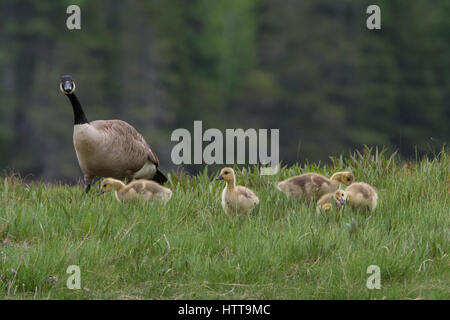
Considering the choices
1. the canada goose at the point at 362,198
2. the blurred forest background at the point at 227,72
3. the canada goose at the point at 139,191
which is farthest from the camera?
the blurred forest background at the point at 227,72

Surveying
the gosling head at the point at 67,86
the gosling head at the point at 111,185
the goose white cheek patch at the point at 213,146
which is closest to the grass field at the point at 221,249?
the gosling head at the point at 111,185

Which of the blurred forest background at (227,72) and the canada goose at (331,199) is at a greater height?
the blurred forest background at (227,72)

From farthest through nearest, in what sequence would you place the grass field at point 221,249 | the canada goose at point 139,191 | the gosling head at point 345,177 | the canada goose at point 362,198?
the gosling head at point 345,177
the canada goose at point 139,191
the canada goose at point 362,198
the grass field at point 221,249

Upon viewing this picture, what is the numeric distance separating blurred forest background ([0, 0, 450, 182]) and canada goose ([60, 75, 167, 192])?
2595cm

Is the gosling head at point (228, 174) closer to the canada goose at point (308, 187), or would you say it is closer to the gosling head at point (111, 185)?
the canada goose at point (308, 187)

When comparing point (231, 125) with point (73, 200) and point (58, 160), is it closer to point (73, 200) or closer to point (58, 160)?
point (58, 160)

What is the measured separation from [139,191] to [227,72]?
167 ft

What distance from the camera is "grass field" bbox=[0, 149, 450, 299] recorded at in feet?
18.1

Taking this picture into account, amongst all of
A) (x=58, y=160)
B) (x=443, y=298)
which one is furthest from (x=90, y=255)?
(x=58, y=160)

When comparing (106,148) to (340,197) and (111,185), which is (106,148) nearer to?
(111,185)

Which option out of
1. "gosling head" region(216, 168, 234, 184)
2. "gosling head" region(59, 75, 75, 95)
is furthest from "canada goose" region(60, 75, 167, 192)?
"gosling head" region(216, 168, 234, 184)

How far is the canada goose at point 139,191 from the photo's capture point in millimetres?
7816

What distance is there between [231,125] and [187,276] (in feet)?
139

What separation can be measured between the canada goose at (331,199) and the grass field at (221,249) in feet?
0.40
